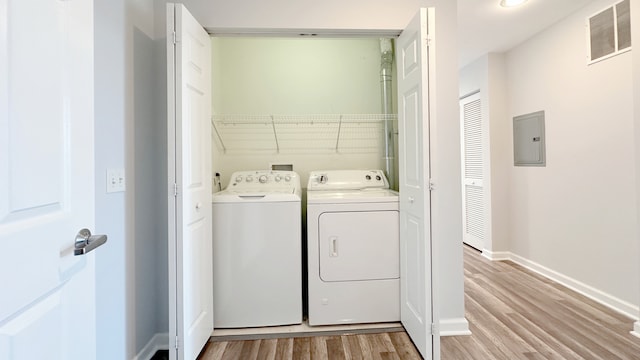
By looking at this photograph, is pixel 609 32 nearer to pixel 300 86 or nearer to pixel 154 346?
pixel 300 86

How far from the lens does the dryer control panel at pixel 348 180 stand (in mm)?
2500

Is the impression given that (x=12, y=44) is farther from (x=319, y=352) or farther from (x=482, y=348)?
(x=482, y=348)

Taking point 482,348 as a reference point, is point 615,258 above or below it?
above

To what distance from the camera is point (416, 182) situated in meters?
1.75

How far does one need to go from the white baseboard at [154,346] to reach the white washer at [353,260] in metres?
0.95

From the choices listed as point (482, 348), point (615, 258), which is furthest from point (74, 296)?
point (615, 258)

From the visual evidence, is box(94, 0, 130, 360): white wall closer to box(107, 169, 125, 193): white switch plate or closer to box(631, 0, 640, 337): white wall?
box(107, 169, 125, 193): white switch plate

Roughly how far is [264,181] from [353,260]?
0.97 meters

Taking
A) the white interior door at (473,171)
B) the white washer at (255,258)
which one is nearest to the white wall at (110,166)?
the white washer at (255,258)

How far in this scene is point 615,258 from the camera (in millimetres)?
2365

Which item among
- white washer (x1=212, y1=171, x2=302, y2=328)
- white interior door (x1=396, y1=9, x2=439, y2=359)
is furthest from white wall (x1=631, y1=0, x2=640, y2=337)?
white washer (x1=212, y1=171, x2=302, y2=328)

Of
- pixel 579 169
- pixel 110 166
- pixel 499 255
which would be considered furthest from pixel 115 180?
pixel 499 255

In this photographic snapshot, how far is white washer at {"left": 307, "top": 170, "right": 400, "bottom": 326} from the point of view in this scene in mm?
2072

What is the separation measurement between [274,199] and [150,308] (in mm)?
1012
